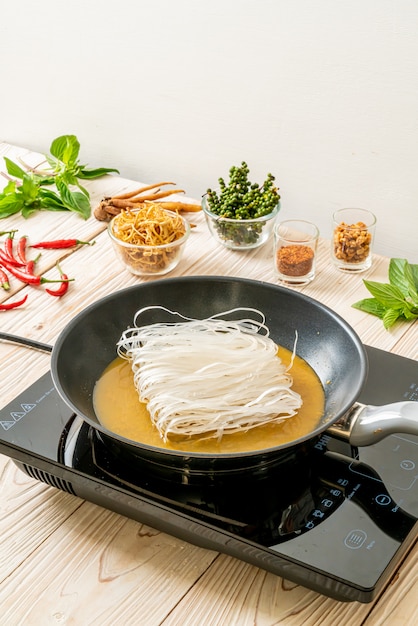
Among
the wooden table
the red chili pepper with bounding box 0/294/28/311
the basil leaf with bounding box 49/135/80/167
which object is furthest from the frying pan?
the basil leaf with bounding box 49/135/80/167

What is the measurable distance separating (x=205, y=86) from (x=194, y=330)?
0.96m

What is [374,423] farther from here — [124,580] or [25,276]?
[25,276]

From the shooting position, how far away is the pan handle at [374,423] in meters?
0.94

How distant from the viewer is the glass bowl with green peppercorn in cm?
165

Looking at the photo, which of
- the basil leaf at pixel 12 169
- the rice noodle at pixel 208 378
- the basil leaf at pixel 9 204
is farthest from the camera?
the basil leaf at pixel 12 169

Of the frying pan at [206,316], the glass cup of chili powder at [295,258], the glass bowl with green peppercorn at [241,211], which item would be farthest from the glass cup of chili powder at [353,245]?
the frying pan at [206,316]

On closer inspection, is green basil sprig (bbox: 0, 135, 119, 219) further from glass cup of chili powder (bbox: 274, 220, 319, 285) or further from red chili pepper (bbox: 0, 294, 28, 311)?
glass cup of chili powder (bbox: 274, 220, 319, 285)

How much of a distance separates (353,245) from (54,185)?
2.81 feet

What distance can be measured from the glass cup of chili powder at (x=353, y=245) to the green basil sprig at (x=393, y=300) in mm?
96

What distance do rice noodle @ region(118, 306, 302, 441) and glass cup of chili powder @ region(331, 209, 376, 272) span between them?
485 mm

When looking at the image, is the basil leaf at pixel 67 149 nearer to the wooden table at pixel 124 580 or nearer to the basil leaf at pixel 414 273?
the basil leaf at pixel 414 273

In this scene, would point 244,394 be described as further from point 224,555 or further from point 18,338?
point 18,338

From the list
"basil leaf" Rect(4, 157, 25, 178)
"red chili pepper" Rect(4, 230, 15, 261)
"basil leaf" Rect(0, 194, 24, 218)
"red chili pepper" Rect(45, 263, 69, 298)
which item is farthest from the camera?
"basil leaf" Rect(4, 157, 25, 178)

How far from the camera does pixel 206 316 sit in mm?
1271
